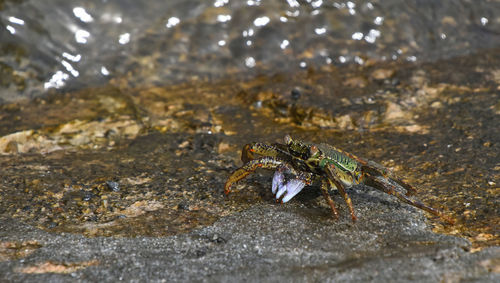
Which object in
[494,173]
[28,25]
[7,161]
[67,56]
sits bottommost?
[494,173]

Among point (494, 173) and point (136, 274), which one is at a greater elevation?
point (136, 274)

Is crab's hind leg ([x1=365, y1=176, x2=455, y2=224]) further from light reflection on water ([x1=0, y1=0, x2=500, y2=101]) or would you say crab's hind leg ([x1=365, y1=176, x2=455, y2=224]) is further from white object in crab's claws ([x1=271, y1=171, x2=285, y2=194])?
light reflection on water ([x1=0, y1=0, x2=500, y2=101])

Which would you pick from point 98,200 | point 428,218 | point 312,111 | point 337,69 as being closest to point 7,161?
point 98,200

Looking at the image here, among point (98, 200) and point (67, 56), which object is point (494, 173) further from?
point (67, 56)

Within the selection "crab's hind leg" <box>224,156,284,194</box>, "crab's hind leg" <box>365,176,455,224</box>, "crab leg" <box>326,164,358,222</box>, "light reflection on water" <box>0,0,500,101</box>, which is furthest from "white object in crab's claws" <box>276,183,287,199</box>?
"light reflection on water" <box>0,0,500,101</box>

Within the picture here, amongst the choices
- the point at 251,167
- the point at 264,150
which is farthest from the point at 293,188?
the point at 264,150

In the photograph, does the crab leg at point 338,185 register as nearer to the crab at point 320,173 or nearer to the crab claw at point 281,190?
the crab at point 320,173

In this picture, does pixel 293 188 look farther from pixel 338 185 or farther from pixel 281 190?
pixel 338 185
